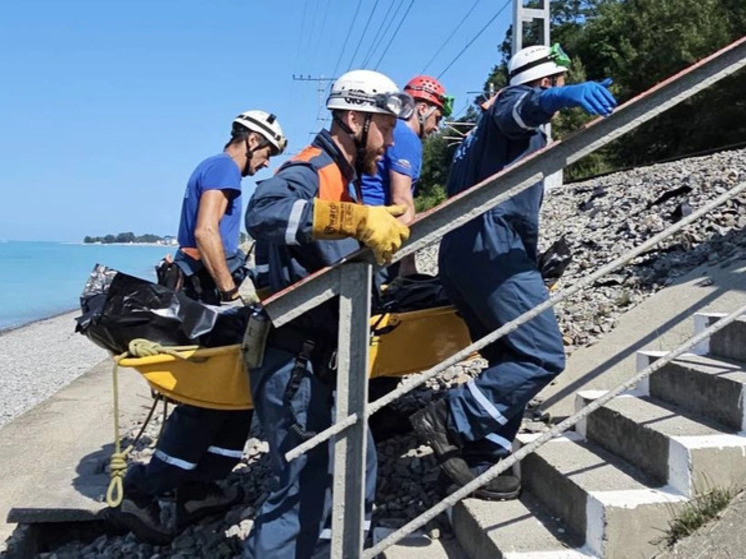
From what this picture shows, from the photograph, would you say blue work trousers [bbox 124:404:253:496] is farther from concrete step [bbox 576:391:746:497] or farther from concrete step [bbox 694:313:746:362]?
concrete step [bbox 694:313:746:362]

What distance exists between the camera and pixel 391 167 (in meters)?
4.41

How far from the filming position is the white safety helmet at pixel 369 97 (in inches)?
118

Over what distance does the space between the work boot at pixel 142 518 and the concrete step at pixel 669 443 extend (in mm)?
2247

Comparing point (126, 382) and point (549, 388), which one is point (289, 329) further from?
point (126, 382)

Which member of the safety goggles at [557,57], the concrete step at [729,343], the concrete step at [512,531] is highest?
the safety goggles at [557,57]

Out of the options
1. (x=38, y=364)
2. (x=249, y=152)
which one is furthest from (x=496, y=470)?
(x=38, y=364)

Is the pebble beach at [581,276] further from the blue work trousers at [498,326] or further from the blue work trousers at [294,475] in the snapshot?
the blue work trousers at [294,475]

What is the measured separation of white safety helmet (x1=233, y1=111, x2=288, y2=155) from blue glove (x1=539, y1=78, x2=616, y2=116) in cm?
214

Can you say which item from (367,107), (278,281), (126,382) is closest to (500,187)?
(367,107)

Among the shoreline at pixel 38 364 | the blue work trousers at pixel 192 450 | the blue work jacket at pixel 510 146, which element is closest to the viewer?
the blue work jacket at pixel 510 146

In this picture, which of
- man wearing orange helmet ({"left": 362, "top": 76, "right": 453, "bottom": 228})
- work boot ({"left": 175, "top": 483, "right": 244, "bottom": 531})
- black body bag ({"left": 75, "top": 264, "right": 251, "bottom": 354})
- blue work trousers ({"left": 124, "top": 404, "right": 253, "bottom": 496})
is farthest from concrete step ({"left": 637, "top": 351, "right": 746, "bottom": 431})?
work boot ({"left": 175, "top": 483, "right": 244, "bottom": 531})

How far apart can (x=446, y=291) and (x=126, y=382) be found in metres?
7.38

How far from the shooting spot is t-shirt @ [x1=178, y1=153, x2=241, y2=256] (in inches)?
181

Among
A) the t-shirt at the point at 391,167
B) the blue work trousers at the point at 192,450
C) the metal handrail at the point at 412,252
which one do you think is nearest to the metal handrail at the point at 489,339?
the metal handrail at the point at 412,252
